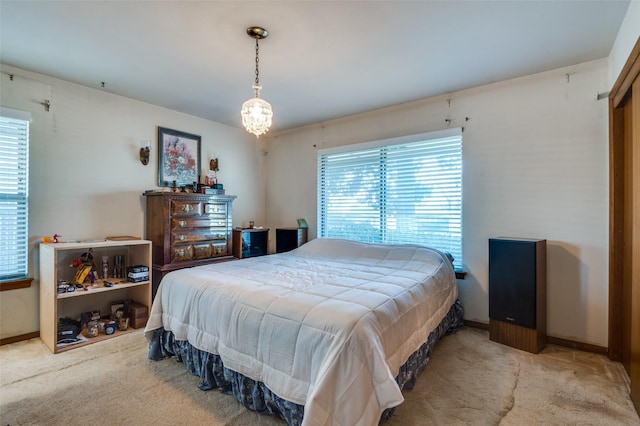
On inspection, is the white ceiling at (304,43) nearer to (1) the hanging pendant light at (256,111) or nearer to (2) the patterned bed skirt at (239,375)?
(1) the hanging pendant light at (256,111)

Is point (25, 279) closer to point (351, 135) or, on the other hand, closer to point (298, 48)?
point (298, 48)

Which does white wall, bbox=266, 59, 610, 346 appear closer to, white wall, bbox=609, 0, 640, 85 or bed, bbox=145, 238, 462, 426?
white wall, bbox=609, 0, 640, 85

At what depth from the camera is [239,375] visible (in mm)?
1834

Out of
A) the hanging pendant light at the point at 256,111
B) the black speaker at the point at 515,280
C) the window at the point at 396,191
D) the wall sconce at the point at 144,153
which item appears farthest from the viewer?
the wall sconce at the point at 144,153

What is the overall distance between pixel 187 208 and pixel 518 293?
3666mm

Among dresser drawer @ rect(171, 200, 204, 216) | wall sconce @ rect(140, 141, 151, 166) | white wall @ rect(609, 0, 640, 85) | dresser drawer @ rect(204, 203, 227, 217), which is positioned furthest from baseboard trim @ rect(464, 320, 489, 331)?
wall sconce @ rect(140, 141, 151, 166)

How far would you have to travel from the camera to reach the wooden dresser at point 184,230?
343 cm

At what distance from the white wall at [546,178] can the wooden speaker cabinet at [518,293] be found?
9.4 inches

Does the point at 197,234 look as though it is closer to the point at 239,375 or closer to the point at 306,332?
the point at 239,375

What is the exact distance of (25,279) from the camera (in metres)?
2.83

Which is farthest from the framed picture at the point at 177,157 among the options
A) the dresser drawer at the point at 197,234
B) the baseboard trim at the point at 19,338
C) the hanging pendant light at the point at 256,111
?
the hanging pendant light at the point at 256,111

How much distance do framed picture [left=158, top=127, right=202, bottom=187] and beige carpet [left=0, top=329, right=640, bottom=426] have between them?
7.06 ft

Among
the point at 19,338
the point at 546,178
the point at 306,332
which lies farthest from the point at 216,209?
the point at 546,178

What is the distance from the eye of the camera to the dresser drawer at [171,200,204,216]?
3.50m
